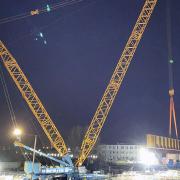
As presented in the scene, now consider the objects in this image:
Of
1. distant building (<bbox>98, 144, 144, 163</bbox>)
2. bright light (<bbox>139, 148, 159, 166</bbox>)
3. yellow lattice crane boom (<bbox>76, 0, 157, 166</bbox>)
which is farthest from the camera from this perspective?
distant building (<bbox>98, 144, 144, 163</bbox>)

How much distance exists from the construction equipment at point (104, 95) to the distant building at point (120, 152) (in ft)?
340

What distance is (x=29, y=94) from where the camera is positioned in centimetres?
6988

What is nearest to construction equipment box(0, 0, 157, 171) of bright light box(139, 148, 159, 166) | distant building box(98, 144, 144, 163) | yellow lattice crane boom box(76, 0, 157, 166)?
yellow lattice crane boom box(76, 0, 157, 166)

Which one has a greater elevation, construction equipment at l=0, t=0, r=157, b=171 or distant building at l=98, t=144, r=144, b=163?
construction equipment at l=0, t=0, r=157, b=171

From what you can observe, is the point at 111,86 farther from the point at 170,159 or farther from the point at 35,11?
the point at 170,159

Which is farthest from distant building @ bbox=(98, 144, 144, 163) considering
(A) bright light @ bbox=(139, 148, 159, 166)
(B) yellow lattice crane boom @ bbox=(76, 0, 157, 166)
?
(B) yellow lattice crane boom @ bbox=(76, 0, 157, 166)

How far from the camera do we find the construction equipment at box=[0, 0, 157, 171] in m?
65.1

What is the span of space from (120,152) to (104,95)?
116593 millimetres

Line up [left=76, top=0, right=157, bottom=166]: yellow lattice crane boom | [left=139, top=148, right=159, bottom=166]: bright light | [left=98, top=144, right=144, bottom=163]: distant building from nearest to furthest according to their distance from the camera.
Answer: [left=76, top=0, right=157, bottom=166]: yellow lattice crane boom, [left=139, top=148, right=159, bottom=166]: bright light, [left=98, top=144, right=144, bottom=163]: distant building

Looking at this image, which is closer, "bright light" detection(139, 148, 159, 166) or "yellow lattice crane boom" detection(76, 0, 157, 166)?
"yellow lattice crane boom" detection(76, 0, 157, 166)

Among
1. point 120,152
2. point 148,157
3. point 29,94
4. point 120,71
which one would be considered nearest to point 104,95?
point 120,71

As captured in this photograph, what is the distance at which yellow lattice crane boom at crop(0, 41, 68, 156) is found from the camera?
65.4m

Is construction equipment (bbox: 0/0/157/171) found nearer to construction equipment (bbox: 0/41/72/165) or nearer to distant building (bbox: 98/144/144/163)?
construction equipment (bbox: 0/41/72/165)

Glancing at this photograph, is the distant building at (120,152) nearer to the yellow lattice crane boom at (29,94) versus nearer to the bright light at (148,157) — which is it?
the bright light at (148,157)
